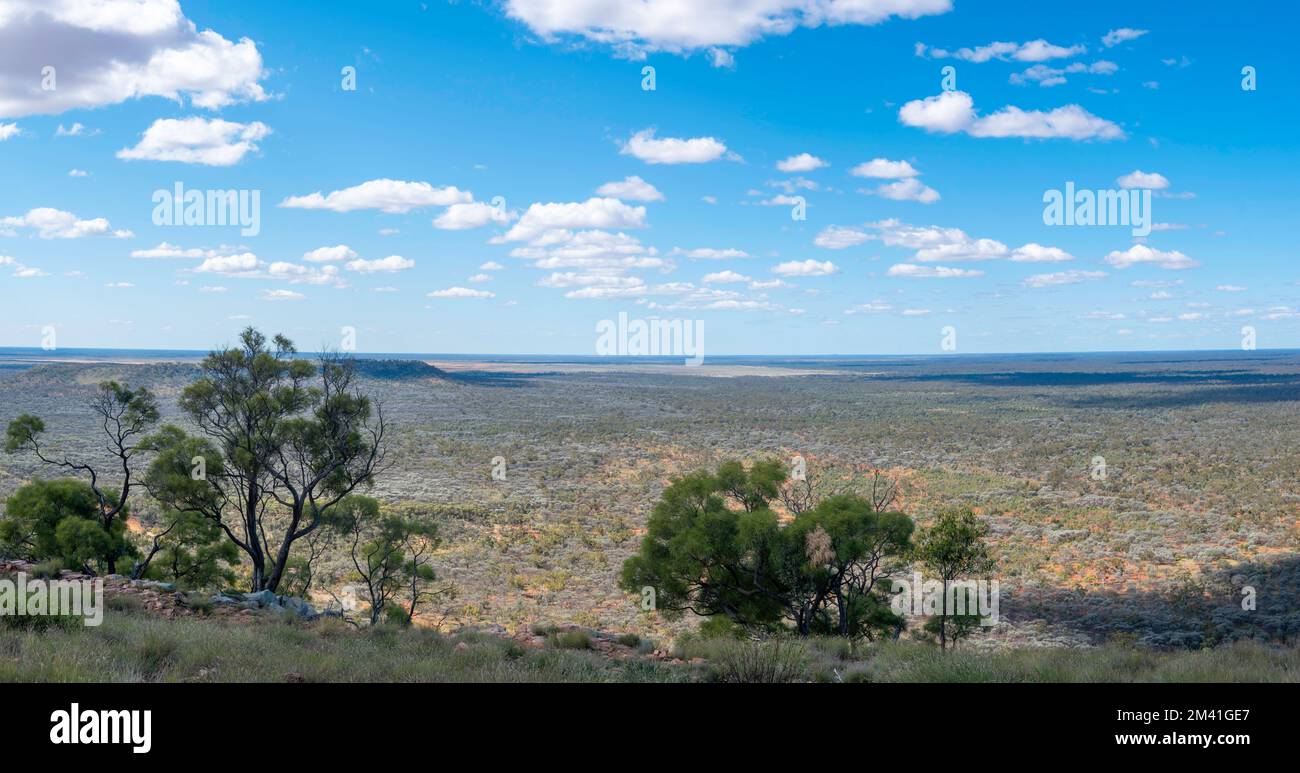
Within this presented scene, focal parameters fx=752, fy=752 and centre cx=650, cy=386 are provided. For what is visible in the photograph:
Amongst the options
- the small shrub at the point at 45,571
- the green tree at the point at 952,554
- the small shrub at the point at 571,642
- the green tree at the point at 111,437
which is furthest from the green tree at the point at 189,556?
the green tree at the point at 952,554

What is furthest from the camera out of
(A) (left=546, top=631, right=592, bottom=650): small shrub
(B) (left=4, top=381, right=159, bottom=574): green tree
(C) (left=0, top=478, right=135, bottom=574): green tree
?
(B) (left=4, top=381, right=159, bottom=574): green tree

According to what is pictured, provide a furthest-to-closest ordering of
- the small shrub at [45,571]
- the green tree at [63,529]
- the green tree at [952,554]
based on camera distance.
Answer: the green tree at [952,554], the green tree at [63,529], the small shrub at [45,571]

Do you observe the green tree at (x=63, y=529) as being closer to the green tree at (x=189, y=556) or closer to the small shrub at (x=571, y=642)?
the green tree at (x=189, y=556)

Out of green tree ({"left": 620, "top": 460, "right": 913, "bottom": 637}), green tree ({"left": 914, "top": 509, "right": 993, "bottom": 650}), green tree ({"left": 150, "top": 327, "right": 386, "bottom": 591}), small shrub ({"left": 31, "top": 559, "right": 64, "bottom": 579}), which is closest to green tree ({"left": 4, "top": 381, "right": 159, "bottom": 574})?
green tree ({"left": 150, "top": 327, "right": 386, "bottom": 591})

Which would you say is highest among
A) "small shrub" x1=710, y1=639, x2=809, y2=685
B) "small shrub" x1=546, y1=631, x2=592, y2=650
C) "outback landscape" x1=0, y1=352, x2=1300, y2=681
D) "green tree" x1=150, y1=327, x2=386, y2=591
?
"green tree" x1=150, y1=327, x2=386, y2=591

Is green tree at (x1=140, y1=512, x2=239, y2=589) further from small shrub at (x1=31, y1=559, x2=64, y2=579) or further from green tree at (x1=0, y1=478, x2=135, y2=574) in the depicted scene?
small shrub at (x1=31, y1=559, x2=64, y2=579)
